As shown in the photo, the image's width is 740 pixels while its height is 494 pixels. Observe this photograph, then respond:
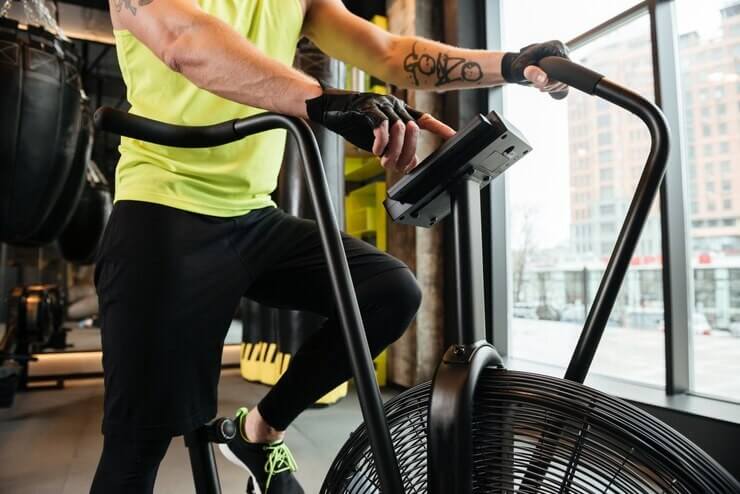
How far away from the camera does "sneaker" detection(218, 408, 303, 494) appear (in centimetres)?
113

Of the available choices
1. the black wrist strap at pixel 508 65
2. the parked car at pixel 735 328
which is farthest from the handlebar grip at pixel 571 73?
the parked car at pixel 735 328

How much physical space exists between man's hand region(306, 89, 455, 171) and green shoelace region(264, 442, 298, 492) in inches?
29.7

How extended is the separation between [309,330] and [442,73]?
6.85 ft

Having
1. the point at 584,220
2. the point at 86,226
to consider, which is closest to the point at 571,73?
the point at 584,220

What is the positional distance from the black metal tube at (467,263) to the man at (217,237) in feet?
0.35

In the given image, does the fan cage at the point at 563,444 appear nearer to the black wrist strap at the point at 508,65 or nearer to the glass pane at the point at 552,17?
the black wrist strap at the point at 508,65

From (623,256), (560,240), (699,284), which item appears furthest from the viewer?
(560,240)

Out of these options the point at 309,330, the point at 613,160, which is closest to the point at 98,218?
the point at 309,330

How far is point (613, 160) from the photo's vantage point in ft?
9.32

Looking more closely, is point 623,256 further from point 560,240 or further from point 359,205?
point 359,205

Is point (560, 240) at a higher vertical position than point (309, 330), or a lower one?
higher

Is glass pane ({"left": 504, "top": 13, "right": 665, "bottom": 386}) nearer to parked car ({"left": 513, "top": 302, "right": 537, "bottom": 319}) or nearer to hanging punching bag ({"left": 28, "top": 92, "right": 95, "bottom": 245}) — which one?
parked car ({"left": 513, "top": 302, "right": 537, "bottom": 319})

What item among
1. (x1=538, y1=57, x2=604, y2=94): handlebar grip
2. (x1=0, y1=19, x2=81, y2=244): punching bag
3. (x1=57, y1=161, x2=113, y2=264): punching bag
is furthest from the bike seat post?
(x1=57, y1=161, x2=113, y2=264): punching bag

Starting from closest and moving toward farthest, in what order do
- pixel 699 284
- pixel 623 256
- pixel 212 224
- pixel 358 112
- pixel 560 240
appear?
pixel 358 112 → pixel 623 256 → pixel 212 224 → pixel 699 284 → pixel 560 240
